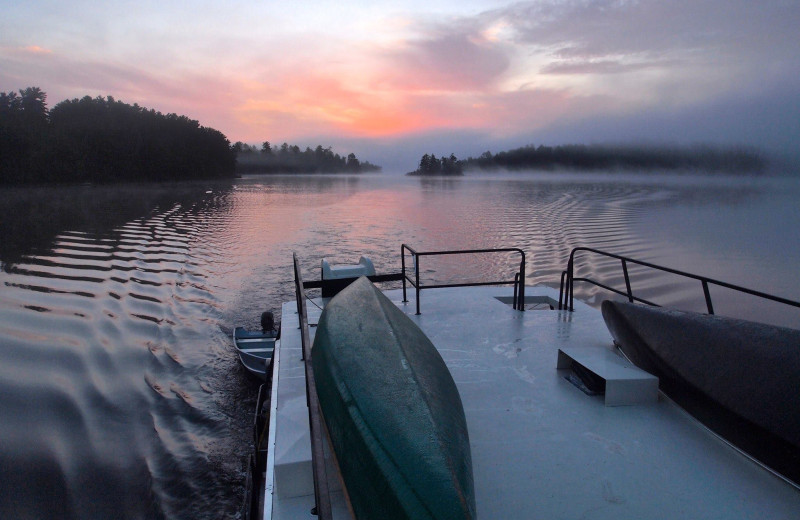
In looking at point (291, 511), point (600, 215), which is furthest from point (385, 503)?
point (600, 215)

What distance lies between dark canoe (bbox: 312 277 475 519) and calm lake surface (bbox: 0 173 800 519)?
4590mm

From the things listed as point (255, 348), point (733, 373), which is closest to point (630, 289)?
point (733, 373)

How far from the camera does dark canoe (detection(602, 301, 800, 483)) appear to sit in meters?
3.25

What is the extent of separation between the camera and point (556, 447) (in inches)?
144

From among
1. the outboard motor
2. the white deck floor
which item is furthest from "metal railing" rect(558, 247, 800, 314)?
the outboard motor

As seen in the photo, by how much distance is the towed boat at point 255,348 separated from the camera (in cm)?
1012

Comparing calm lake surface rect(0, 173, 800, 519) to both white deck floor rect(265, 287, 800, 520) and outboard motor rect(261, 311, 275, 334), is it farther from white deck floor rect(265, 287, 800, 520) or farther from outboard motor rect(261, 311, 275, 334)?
white deck floor rect(265, 287, 800, 520)

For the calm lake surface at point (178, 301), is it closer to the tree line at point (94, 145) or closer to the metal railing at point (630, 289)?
the metal railing at point (630, 289)

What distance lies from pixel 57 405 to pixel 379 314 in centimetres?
722

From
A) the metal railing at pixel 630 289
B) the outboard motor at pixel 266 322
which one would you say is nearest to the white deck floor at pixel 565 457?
the metal railing at pixel 630 289

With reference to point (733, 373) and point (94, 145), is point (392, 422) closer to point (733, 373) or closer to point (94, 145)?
point (733, 373)

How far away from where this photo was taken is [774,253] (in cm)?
2164

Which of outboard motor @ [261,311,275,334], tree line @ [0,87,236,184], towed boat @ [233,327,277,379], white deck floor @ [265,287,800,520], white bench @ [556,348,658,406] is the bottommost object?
towed boat @ [233,327,277,379]

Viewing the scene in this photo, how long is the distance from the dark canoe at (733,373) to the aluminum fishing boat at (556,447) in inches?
4.1
